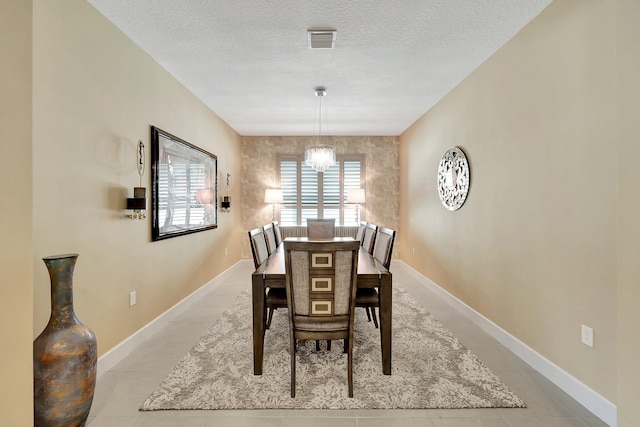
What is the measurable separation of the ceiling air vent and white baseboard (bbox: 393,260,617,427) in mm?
3000

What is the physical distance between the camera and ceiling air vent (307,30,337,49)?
2.39m

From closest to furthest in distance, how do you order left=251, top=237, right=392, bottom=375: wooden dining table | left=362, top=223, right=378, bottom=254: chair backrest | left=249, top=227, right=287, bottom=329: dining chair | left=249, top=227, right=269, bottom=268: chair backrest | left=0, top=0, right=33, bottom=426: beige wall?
left=0, top=0, right=33, bottom=426: beige wall → left=251, top=237, right=392, bottom=375: wooden dining table → left=249, top=227, right=287, bottom=329: dining chair → left=249, top=227, right=269, bottom=268: chair backrest → left=362, top=223, right=378, bottom=254: chair backrest

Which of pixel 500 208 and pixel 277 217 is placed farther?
pixel 277 217

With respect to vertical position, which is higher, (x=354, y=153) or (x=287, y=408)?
(x=354, y=153)

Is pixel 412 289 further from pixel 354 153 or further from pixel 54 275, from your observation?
pixel 54 275

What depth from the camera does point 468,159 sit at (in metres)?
3.26

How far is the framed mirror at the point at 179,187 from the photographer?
289cm

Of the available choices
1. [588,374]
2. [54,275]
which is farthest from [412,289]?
[54,275]

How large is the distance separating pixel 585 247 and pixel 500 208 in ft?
2.96

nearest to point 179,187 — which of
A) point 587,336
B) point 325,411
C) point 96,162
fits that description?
point 96,162

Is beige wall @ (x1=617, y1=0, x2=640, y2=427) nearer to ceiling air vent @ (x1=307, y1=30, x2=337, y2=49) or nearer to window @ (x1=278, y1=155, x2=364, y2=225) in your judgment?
ceiling air vent @ (x1=307, y1=30, x2=337, y2=49)

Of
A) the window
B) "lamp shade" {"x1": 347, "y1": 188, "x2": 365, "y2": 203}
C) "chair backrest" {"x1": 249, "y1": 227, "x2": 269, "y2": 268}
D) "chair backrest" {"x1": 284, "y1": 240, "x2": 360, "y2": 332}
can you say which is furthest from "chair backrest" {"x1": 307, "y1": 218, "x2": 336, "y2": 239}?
the window

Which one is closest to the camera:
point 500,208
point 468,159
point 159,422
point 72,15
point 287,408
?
point 159,422

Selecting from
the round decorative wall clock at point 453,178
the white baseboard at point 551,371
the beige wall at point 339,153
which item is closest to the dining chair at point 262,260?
the white baseboard at point 551,371
